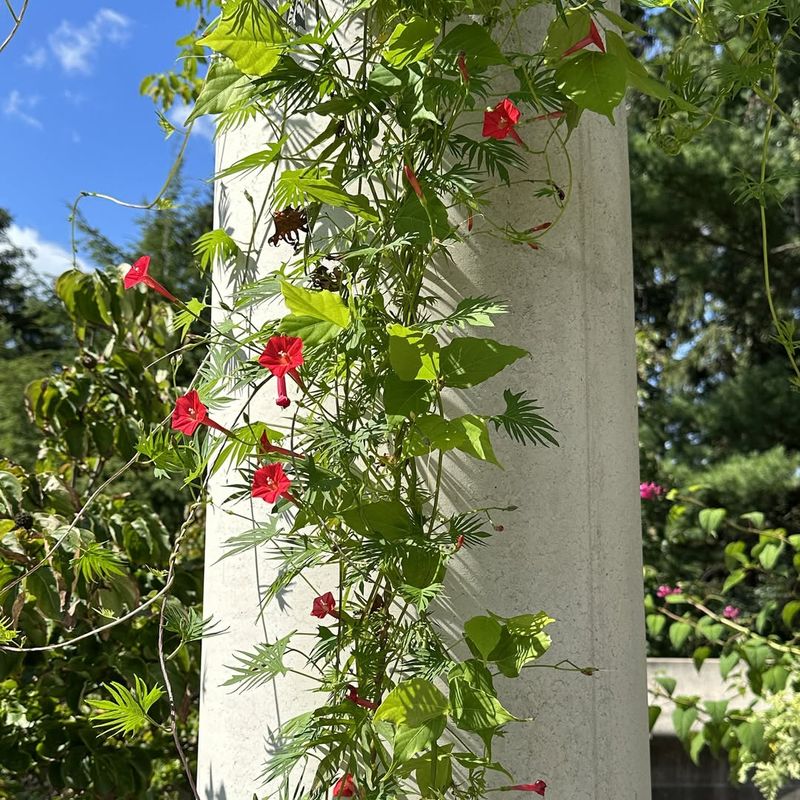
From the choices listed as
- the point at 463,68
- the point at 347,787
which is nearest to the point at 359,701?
the point at 347,787

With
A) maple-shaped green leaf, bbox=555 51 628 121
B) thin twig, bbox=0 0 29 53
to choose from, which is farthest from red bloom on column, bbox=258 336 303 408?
thin twig, bbox=0 0 29 53

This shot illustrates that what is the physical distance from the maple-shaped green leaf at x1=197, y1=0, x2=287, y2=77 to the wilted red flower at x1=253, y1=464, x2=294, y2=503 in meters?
0.39

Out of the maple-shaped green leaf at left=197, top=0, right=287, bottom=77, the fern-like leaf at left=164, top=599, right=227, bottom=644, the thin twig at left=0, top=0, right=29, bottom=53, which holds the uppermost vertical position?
the thin twig at left=0, top=0, right=29, bottom=53

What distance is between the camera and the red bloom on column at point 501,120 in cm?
91

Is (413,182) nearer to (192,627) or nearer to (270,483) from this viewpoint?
(270,483)

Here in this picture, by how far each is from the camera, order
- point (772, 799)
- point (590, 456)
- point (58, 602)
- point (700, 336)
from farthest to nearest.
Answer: point (700, 336) → point (772, 799) → point (58, 602) → point (590, 456)

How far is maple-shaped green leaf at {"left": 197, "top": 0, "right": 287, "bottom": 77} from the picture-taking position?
87cm

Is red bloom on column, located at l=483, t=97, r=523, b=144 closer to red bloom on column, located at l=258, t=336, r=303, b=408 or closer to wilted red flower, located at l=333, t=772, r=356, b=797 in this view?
red bloom on column, located at l=258, t=336, r=303, b=408

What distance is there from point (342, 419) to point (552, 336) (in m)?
0.26

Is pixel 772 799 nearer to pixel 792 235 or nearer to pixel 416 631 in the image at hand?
pixel 416 631

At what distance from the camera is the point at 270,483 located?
0.84m

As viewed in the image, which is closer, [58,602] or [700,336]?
[58,602]

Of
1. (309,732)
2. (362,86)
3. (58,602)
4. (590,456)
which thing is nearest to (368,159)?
(362,86)

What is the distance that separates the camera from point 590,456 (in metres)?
1.02
